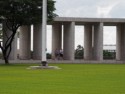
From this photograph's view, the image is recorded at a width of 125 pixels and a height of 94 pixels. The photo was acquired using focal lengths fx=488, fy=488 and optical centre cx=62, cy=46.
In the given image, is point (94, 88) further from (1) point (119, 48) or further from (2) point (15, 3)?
(1) point (119, 48)

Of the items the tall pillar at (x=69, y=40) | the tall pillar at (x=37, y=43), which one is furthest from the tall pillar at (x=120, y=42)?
the tall pillar at (x=37, y=43)

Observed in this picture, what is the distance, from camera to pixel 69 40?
235 feet

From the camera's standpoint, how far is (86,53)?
78500mm

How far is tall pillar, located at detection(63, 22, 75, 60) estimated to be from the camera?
231 ft

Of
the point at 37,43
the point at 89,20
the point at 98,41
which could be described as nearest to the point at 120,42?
the point at 98,41

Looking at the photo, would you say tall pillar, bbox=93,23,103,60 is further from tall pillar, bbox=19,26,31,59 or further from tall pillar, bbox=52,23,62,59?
tall pillar, bbox=19,26,31,59

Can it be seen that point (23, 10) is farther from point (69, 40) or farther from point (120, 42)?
point (120, 42)

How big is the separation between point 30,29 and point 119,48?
14340mm

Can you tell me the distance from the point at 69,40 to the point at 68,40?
640mm

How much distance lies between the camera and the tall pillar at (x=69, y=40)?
7038 cm

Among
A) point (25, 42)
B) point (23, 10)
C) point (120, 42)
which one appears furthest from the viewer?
point (120, 42)

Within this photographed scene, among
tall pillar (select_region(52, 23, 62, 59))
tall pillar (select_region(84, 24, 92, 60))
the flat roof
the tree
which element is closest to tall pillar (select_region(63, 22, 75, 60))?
the flat roof

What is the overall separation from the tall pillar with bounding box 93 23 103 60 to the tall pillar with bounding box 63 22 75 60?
3.97 m

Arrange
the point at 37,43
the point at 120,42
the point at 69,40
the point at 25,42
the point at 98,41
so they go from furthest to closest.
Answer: the point at 120,42, the point at 25,42, the point at 98,41, the point at 69,40, the point at 37,43
